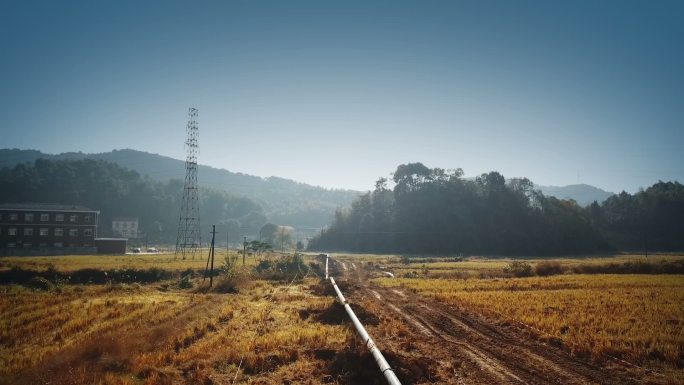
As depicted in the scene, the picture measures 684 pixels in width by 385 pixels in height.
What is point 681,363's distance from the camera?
13641 millimetres

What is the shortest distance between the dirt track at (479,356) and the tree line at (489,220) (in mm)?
103611

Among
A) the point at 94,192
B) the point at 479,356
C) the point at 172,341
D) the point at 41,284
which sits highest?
the point at 94,192

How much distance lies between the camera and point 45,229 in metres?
94.6

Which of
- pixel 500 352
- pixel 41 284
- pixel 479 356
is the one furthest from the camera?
pixel 41 284

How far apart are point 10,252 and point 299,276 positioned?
73.7 m

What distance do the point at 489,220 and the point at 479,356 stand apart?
120 meters

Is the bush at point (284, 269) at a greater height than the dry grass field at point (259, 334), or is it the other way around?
the dry grass field at point (259, 334)

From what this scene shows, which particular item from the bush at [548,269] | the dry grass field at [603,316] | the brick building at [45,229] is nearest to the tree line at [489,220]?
the bush at [548,269]

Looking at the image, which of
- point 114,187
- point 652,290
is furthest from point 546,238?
point 114,187

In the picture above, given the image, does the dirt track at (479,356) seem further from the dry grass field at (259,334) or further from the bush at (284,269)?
the bush at (284,269)

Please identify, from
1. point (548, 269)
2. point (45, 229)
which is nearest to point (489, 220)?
point (548, 269)

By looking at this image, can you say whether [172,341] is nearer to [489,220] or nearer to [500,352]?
[500,352]

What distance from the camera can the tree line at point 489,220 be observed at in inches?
4791

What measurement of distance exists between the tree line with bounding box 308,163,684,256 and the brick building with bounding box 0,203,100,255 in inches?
2763
